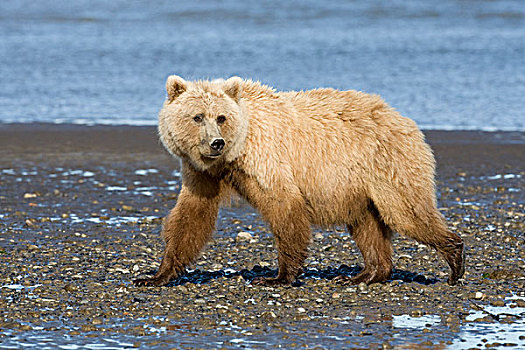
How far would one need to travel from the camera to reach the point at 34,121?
14.0 metres

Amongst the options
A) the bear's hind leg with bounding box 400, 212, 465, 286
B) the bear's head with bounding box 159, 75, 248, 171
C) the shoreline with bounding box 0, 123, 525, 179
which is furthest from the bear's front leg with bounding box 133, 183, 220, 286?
the shoreline with bounding box 0, 123, 525, 179

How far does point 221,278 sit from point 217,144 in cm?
123

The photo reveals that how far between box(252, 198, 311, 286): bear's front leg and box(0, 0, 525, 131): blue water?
811 cm

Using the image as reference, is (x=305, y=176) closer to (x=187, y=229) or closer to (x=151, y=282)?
(x=187, y=229)

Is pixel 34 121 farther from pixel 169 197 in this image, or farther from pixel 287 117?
pixel 287 117

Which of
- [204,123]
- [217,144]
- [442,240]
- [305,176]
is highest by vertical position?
[204,123]

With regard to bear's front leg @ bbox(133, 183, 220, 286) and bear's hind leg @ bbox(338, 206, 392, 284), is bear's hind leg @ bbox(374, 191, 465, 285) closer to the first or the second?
bear's hind leg @ bbox(338, 206, 392, 284)

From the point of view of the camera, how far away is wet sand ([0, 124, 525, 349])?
516 centimetres

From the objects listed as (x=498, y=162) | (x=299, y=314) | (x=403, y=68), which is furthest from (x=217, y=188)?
(x=403, y=68)

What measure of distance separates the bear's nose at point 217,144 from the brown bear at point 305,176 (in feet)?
0.72

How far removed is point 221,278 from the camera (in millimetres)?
6438

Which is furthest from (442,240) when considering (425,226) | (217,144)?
(217,144)

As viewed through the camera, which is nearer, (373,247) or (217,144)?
(217,144)

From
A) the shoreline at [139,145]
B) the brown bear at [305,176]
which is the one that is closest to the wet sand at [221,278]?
the brown bear at [305,176]
